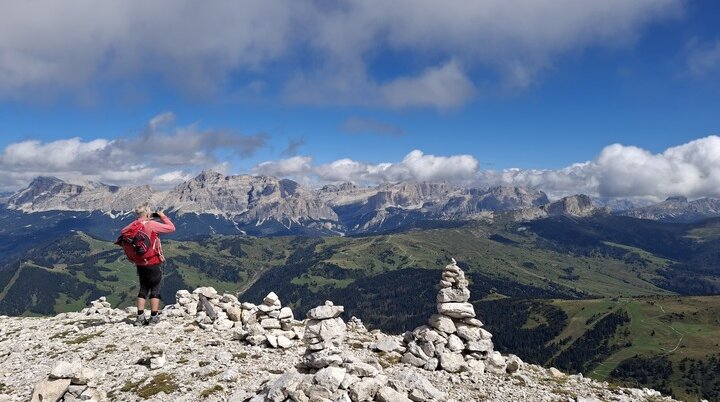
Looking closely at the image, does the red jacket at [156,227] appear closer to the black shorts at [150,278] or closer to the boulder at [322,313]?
the black shorts at [150,278]

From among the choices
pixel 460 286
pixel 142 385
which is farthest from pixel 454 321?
pixel 142 385

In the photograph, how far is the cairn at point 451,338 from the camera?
31.4 m

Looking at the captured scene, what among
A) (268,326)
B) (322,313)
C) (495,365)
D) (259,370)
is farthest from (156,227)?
(495,365)

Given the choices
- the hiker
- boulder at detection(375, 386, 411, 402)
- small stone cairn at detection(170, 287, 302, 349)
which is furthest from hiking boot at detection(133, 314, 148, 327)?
boulder at detection(375, 386, 411, 402)

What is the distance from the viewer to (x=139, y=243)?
103 feet

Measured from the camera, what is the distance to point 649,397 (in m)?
31.5

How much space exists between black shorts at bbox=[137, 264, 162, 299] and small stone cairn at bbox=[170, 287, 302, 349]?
6315 mm

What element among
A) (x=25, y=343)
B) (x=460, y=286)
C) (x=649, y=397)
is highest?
(x=460, y=286)

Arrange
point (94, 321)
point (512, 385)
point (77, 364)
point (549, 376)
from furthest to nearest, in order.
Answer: point (94, 321) → point (549, 376) → point (512, 385) → point (77, 364)

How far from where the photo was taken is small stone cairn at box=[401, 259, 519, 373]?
3139 centimetres

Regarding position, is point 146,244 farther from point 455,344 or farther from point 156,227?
point 455,344

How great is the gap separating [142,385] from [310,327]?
35.0 feet

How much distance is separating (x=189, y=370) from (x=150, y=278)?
8.78m

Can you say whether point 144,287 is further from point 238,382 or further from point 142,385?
point 238,382
